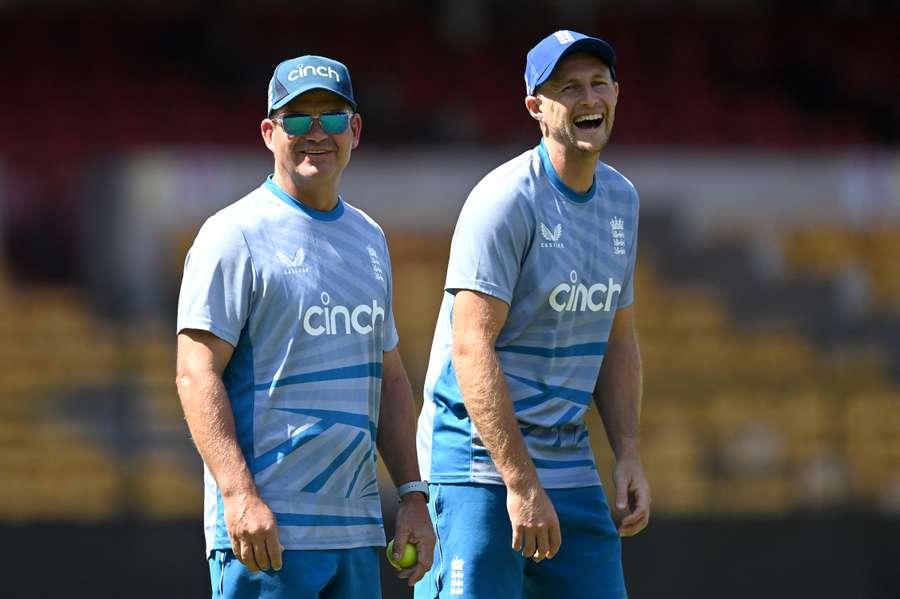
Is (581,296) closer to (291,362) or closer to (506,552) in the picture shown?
(506,552)

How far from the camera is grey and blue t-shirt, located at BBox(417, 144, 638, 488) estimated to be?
4.07m

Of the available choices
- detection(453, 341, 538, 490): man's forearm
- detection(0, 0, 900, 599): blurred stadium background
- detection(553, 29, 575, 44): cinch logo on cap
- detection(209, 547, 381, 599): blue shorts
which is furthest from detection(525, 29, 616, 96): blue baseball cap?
detection(0, 0, 900, 599): blurred stadium background

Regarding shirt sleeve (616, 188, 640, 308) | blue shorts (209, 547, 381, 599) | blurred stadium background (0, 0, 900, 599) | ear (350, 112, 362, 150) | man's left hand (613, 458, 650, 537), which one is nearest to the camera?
blue shorts (209, 547, 381, 599)

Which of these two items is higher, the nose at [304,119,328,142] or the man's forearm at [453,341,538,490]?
the nose at [304,119,328,142]

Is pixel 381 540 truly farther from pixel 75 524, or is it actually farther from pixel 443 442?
pixel 75 524

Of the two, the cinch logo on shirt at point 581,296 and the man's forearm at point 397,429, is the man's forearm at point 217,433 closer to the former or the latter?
the man's forearm at point 397,429

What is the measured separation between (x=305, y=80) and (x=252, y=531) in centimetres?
103

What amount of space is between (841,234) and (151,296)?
4133mm

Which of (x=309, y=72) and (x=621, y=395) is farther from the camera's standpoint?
(x=621, y=395)

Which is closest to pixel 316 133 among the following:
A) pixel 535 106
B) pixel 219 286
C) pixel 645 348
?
pixel 219 286

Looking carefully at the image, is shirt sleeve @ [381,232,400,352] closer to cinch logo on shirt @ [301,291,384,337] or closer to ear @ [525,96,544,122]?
cinch logo on shirt @ [301,291,384,337]

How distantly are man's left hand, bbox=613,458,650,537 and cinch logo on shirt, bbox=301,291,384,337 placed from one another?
84 cm

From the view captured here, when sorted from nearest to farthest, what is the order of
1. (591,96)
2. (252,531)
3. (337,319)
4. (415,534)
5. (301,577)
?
(252,531) < (301,577) < (337,319) < (415,534) < (591,96)

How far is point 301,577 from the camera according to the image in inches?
144
